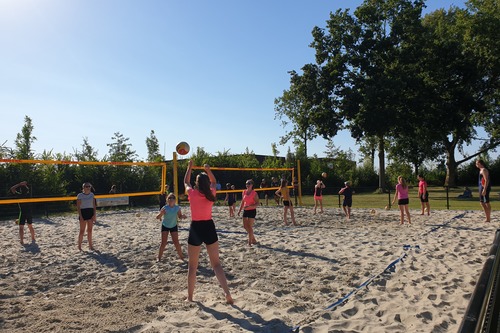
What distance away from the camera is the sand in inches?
152

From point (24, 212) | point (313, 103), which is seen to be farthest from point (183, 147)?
point (313, 103)

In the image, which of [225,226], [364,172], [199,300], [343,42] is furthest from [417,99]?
[199,300]

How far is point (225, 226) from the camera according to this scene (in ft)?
36.8

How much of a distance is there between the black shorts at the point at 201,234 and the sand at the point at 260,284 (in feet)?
2.28

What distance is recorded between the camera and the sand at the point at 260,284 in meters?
3.86

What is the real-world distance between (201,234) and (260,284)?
127cm

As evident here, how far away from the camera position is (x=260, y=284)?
5.14 m

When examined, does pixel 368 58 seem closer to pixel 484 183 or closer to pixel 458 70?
pixel 458 70

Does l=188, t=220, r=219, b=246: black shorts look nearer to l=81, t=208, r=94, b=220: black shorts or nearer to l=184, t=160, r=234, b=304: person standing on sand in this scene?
l=184, t=160, r=234, b=304: person standing on sand

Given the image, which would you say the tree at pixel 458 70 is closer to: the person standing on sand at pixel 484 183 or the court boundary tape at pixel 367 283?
the person standing on sand at pixel 484 183

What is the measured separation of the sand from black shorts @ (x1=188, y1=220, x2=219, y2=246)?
0.69 metres

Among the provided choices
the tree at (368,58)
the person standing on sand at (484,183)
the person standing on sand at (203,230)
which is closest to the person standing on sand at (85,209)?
the person standing on sand at (203,230)

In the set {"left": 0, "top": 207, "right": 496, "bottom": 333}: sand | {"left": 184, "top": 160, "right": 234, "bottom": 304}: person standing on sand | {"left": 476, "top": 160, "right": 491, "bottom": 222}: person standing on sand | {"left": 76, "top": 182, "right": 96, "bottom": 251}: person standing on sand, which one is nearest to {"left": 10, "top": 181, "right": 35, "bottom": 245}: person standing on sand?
{"left": 0, "top": 207, "right": 496, "bottom": 333}: sand

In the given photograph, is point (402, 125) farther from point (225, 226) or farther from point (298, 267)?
point (298, 267)
